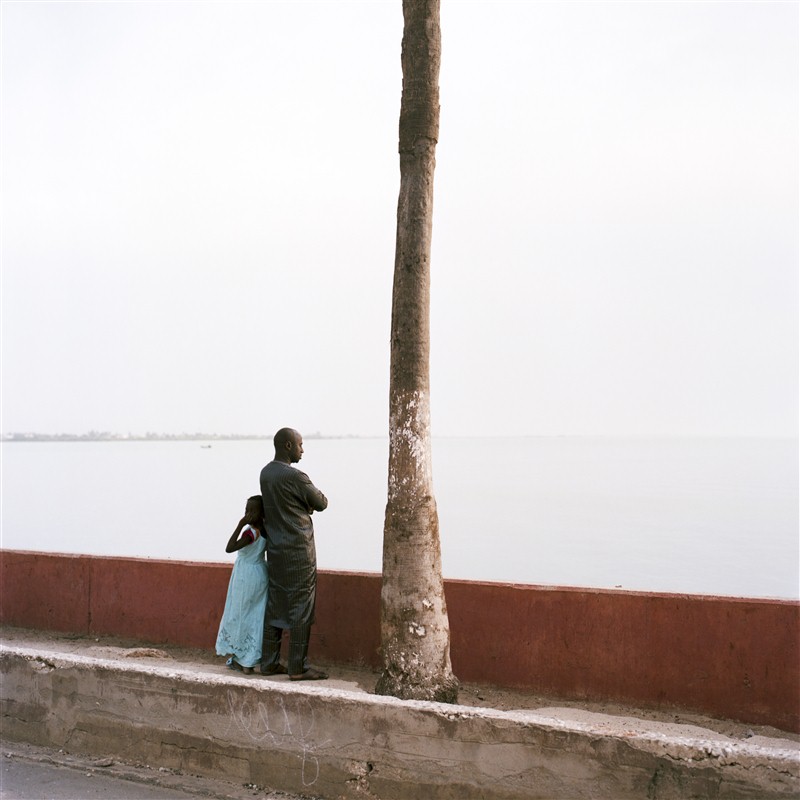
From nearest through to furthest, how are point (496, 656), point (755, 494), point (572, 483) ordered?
point (496, 656)
point (755, 494)
point (572, 483)

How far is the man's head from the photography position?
664 centimetres

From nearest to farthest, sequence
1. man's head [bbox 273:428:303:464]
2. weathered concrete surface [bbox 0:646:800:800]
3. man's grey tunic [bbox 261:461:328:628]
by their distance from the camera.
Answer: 1. weathered concrete surface [bbox 0:646:800:800]
2. man's grey tunic [bbox 261:461:328:628]
3. man's head [bbox 273:428:303:464]

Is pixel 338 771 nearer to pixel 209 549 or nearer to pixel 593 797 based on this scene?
pixel 593 797

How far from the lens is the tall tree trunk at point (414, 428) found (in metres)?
6.02

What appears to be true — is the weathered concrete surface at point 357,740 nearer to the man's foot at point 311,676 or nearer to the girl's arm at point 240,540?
the man's foot at point 311,676

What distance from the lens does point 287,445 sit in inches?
261

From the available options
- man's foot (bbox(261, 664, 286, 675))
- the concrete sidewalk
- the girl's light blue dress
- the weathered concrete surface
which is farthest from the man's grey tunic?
the concrete sidewalk

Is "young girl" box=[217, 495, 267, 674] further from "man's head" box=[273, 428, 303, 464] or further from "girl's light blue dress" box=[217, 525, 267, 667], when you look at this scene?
"man's head" box=[273, 428, 303, 464]

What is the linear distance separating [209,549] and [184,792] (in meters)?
31.5

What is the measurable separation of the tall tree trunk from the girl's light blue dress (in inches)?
42.0

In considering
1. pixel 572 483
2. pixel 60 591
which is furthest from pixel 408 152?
pixel 572 483

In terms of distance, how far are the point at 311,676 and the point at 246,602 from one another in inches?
28.8

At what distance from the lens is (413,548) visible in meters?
6.07

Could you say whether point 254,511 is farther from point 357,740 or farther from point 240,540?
point 357,740
